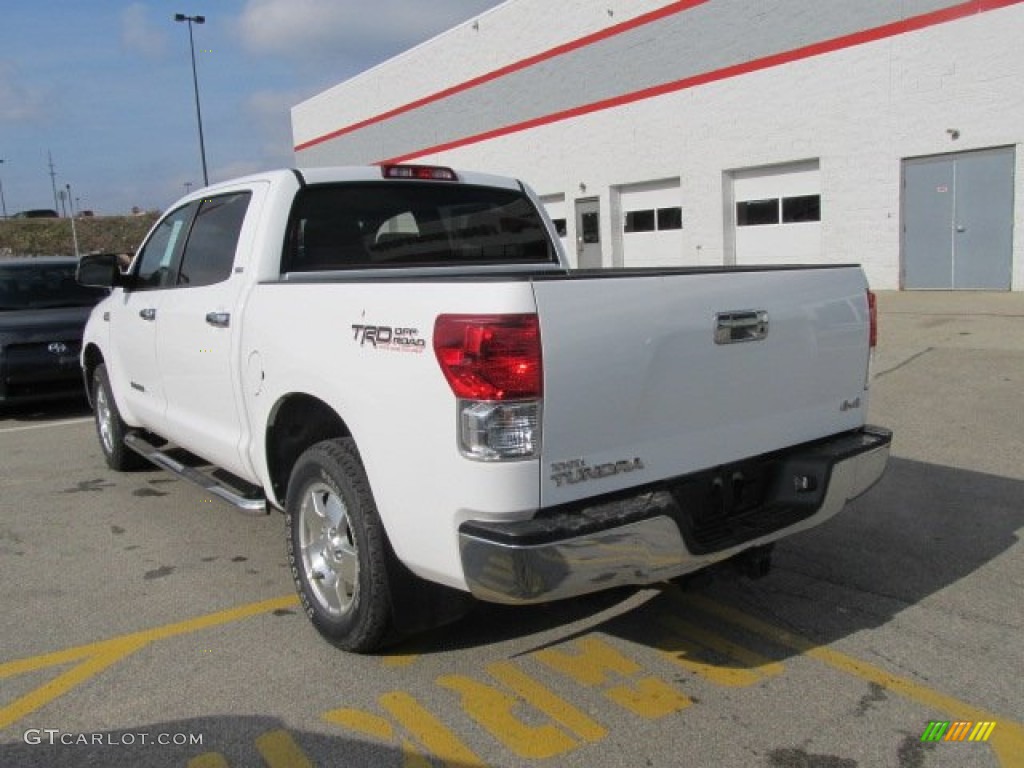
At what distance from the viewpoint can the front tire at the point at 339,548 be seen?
10.5 ft

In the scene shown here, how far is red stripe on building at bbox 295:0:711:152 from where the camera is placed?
2114 centimetres

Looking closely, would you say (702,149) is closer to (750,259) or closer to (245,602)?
(750,259)

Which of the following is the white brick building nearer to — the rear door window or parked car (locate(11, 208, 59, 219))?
the rear door window

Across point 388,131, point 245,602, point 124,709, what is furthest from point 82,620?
point 388,131

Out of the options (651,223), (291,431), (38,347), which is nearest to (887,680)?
(291,431)

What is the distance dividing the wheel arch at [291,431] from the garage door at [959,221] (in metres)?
15.5

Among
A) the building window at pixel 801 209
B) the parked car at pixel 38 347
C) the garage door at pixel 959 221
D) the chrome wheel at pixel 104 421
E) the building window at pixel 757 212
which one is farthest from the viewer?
the building window at pixel 757 212

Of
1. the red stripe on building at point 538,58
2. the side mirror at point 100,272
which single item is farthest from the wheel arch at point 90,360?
the red stripe on building at point 538,58

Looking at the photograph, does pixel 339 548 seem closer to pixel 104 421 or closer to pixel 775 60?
pixel 104 421

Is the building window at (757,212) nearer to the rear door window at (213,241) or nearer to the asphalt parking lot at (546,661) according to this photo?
the asphalt parking lot at (546,661)

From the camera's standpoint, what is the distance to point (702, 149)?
825 inches

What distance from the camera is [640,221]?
23.7 meters

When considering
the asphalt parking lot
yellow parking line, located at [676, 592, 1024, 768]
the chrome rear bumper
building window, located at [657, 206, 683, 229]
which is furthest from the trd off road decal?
building window, located at [657, 206, 683, 229]

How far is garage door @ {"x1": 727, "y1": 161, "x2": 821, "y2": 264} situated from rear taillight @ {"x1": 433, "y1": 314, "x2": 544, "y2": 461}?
693 inches
